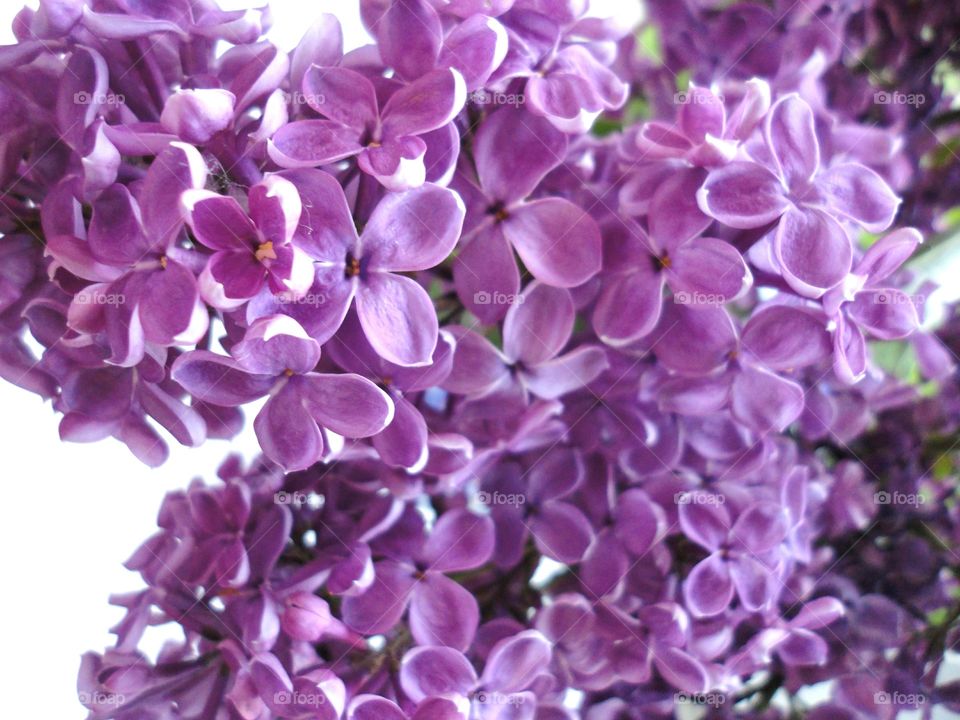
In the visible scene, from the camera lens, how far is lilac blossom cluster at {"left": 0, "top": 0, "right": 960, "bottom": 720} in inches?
14.4

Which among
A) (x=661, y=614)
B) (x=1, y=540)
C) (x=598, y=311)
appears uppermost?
(x=598, y=311)

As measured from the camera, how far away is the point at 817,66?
55cm

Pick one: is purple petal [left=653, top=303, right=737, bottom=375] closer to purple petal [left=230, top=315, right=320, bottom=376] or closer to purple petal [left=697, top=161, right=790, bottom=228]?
purple petal [left=697, top=161, right=790, bottom=228]

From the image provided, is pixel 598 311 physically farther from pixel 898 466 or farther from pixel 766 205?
pixel 898 466

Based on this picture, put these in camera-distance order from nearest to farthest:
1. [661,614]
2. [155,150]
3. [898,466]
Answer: [155,150] → [661,614] → [898,466]

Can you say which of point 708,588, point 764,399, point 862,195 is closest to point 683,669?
point 708,588

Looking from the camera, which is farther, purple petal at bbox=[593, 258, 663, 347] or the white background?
the white background

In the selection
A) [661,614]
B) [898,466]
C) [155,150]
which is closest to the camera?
[155,150]

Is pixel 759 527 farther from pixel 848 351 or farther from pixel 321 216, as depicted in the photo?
pixel 321 216

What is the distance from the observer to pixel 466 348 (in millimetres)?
430

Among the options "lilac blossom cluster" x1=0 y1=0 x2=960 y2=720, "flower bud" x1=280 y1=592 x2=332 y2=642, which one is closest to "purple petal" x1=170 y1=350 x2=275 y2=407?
"lilac blossom cluster" x1=0 y1=0 x2=960 y2=720

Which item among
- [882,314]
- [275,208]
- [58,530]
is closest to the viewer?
[275,208]

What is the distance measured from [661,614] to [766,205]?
0.22 metres

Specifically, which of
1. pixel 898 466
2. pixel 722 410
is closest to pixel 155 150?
pixel 722 410
